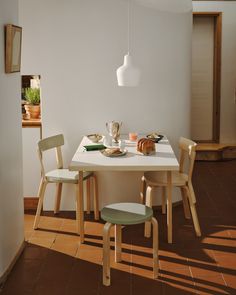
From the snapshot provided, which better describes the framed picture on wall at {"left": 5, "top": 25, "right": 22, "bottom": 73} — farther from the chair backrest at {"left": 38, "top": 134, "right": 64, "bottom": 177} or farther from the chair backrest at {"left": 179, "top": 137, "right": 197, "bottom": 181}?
the chair backrest at {"left": 179, "top": 137, "right": 197, "bottom": 181}

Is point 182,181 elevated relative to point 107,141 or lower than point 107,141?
lower

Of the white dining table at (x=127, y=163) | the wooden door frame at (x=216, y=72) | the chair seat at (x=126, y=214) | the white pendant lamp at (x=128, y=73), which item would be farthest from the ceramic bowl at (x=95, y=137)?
the wooden door frame at (x=216, y=72)

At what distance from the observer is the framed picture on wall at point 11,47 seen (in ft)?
12.8

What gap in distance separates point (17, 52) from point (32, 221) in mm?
1786

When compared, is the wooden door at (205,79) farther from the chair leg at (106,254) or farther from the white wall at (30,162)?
the chair leg at (106,254)

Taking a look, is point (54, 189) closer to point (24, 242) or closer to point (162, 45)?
point (24, 242)

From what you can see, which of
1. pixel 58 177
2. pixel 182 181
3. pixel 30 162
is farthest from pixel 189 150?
pixel 30 162

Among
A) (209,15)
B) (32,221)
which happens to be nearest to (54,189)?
(32,221)

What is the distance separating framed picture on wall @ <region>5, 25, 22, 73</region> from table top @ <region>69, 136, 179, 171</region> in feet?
2.90

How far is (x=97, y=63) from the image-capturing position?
546 cm

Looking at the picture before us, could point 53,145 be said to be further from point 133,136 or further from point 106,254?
point 106,254

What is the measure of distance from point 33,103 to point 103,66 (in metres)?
0.87

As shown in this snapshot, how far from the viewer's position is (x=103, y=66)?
5.47 metres

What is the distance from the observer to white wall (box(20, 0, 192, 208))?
5.37 m
